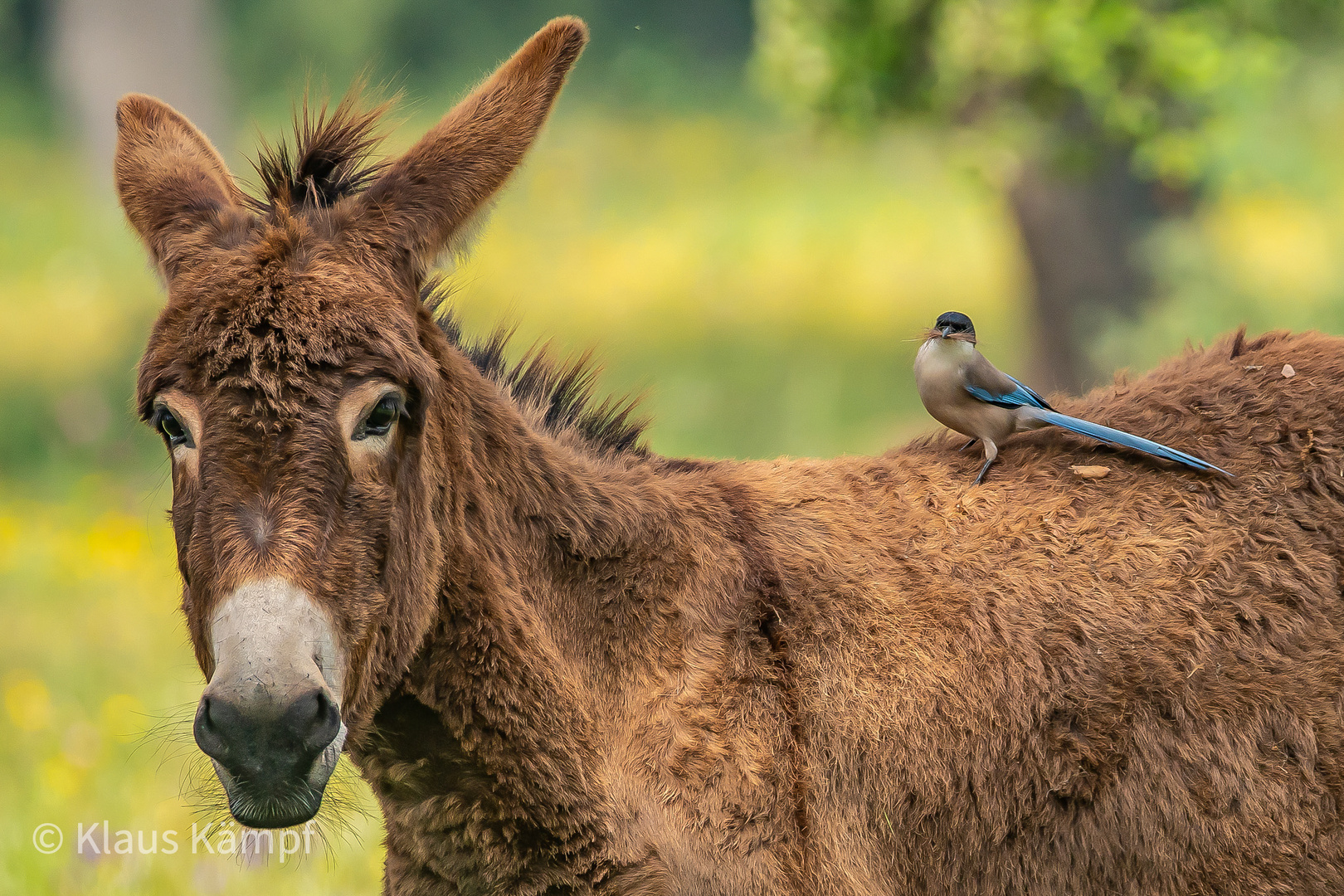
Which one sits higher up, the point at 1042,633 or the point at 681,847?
the point at 1042,633

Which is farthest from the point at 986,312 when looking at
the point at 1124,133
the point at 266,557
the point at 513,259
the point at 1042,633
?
the point at 266,557

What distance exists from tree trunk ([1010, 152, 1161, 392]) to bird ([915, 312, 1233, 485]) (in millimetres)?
7485

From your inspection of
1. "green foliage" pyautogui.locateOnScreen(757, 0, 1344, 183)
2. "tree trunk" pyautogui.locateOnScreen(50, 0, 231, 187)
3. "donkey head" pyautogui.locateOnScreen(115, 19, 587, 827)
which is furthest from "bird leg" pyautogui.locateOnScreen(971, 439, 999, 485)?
"tree trunk" pyautogui.locateOnScreen(50, 0, 231, 187)

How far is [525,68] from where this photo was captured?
9.80ft

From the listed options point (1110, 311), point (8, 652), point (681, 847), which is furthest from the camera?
point (1110, 311)

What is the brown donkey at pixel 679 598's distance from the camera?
2564mm

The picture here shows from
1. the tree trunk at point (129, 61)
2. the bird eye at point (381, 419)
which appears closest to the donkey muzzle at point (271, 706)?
the bird eye at point (381, 419)

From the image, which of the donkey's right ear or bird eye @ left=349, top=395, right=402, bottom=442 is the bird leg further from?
the donkey's right ear

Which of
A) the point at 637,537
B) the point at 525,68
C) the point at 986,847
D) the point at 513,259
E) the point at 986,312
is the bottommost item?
the point at 986,847

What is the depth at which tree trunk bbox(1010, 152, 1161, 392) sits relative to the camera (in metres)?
10.6

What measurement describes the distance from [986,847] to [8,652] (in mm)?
5912

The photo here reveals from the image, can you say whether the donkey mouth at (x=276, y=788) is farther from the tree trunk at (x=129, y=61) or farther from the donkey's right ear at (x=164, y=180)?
the tree trunk at (x=129, y=61)

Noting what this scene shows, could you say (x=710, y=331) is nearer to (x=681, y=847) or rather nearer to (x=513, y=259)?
(x=513, y=259)

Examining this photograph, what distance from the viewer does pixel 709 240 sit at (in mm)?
15547
